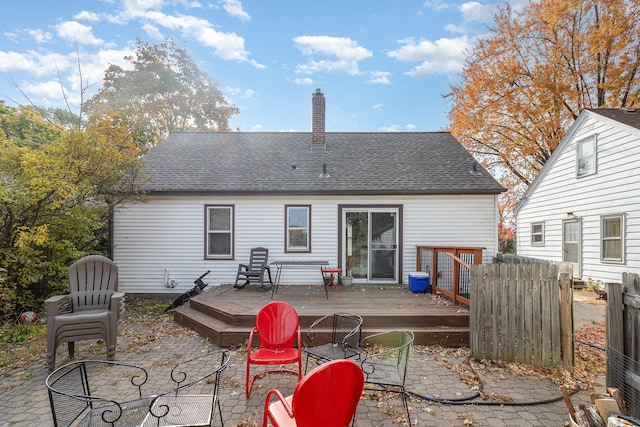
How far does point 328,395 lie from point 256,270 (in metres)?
6.81

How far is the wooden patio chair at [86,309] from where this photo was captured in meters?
4.36

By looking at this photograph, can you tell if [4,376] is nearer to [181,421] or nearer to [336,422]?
[181,421]

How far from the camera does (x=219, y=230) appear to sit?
9.07m

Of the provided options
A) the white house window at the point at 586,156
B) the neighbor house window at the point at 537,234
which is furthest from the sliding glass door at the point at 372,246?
the neighbor house window at the point at 537,234

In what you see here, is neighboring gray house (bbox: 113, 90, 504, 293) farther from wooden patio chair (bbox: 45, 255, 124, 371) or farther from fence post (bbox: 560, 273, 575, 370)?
fence post (bbox: 560, 273, 575, 370)

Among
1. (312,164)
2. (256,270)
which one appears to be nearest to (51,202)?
(256,270)

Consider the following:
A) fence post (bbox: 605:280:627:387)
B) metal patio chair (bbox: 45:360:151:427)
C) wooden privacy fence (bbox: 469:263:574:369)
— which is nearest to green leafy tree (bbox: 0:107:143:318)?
metal patio chair (bbox: 45:360:151:427)

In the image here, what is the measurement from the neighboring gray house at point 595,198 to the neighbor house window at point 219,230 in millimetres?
10784

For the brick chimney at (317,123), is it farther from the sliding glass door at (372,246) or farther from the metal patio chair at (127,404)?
the metal patio chair at (127,404)

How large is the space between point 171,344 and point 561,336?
590cm

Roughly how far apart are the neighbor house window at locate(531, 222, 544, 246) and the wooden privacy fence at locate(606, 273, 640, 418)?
34.9ft

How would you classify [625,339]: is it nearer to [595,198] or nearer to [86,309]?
[86,309]

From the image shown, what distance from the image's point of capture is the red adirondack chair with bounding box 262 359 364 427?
72.4 inches

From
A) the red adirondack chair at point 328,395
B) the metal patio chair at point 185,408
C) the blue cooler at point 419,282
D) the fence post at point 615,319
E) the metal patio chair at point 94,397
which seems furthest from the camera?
the blue cooler at point 419,282
